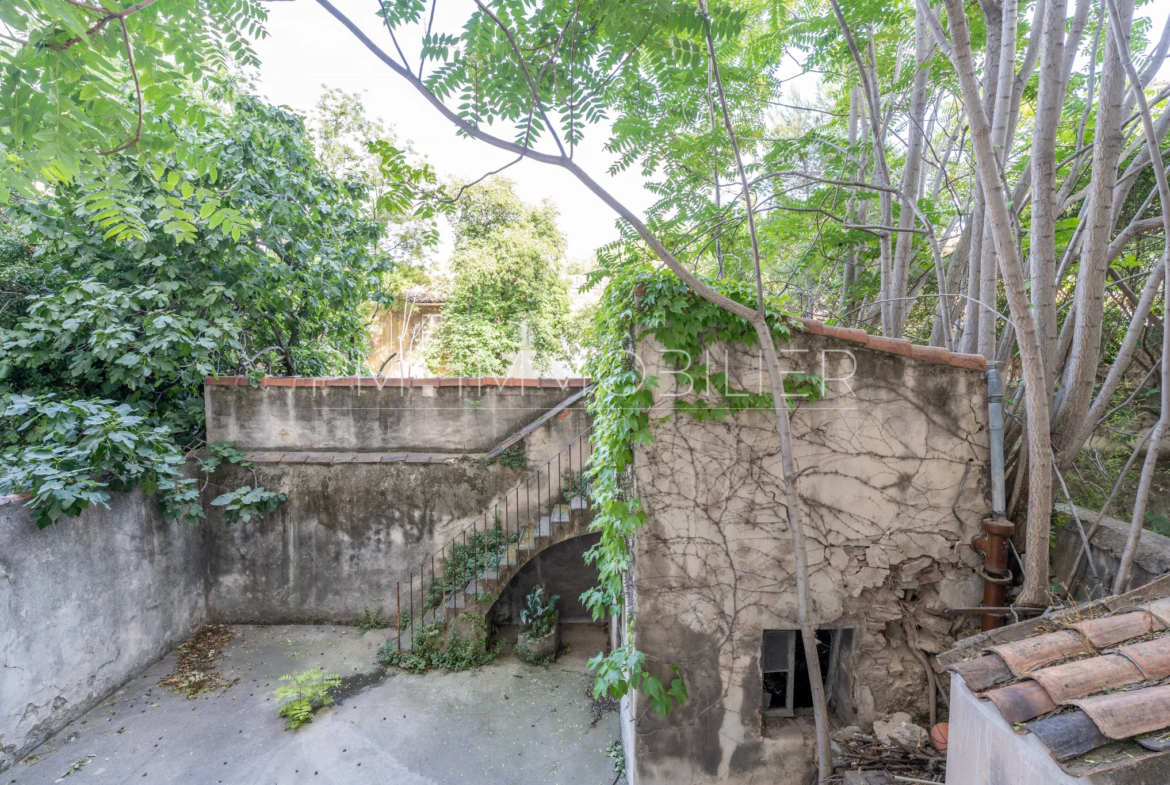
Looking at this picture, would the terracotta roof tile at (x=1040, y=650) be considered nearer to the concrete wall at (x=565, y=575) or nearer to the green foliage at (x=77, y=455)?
the concrete wall at (x=565, y=575)

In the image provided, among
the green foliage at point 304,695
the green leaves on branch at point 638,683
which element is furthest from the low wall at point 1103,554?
the green foliage at point 304,695

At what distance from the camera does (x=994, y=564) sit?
10.2 feet

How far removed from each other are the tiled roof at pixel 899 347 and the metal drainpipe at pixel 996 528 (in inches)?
6.5

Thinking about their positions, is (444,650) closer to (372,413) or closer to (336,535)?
(336,535)

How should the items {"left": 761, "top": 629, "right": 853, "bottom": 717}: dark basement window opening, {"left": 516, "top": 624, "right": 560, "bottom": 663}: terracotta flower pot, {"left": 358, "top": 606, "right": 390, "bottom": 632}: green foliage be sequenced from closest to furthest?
{"left": 761, "top": 629, "right": 853, "bottom": 717}: dark basement window opening
{"left": 516, "top": 624, "right": 560, "bottom": 663}: terracotta flower pot
{"left": 358, "top": 606, "right": 390, "bottom": 632}: green foliage

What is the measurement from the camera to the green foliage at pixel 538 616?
5.83 m

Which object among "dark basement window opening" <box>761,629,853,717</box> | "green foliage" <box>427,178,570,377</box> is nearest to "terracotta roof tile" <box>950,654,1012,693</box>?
"dark basement window opening" <box>761,629,853,717</box>

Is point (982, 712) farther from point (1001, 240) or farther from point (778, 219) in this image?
point (778, 219)

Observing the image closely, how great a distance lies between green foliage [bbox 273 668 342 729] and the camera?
15.5 feet

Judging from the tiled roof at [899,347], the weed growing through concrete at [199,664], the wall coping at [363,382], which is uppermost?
the tiled roof at [899,347]

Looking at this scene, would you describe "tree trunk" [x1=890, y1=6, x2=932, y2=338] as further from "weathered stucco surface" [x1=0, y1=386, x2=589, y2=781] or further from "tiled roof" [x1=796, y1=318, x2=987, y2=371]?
"weathered stucco surface" [x1=0, y1=386, x2=589, y2=781]

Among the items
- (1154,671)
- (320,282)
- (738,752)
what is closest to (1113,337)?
(1154,671)

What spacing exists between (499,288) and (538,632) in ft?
25.6

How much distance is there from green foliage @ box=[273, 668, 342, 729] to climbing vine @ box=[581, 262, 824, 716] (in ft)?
10.6
